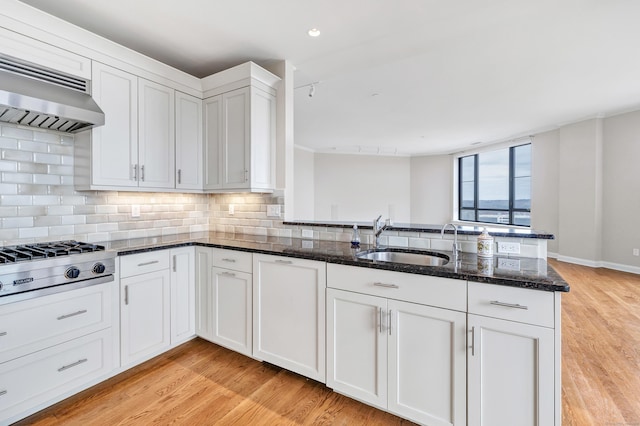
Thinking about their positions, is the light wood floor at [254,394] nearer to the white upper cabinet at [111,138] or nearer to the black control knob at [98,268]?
the black control knob at [98,268]

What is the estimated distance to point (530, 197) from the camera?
21.2ft

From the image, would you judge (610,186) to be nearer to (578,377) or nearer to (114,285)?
(578,377)

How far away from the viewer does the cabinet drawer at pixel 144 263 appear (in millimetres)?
2137

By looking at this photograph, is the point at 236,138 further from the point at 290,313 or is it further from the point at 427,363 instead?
the point at 427,363

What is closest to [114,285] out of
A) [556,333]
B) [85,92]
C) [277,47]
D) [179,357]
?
[179,357]

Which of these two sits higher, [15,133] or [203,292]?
[15,133]

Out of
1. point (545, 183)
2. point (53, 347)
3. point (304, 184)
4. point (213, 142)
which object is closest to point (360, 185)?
point (304, 184)

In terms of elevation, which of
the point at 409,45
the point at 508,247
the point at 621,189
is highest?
the point at 409,45

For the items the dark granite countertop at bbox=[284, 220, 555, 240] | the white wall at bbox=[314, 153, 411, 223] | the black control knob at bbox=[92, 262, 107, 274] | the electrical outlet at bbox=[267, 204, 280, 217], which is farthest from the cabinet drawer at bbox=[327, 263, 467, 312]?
the white wall at bbox=[314, 153, 411, 223]

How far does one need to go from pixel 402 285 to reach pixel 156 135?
236 cm

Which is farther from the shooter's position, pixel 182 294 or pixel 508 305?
pixel 182 294

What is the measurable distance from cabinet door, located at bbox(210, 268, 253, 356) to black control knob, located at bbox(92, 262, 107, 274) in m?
0.77

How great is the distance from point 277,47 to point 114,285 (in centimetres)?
229

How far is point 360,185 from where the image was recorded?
8609 millimetres
